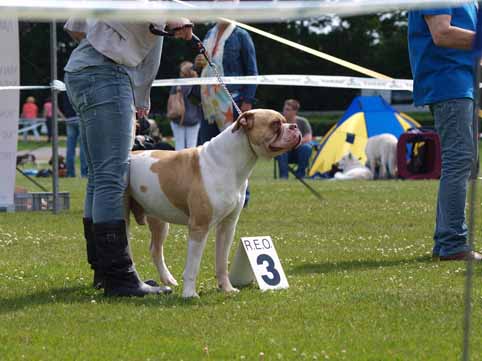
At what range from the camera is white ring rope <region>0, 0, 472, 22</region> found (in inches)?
113

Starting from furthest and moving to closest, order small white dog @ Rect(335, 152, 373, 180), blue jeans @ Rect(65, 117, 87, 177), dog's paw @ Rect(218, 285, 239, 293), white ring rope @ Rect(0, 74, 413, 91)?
1. small white dog @ Rect(335, 152, 373, 180)
2. blue jeans @ Rect(65, 117, 87, 177)
3. white ring rope @ Rect(0, 74, 413, 91)
4. dog's paw @ Rect(218, 285, 239, 293)

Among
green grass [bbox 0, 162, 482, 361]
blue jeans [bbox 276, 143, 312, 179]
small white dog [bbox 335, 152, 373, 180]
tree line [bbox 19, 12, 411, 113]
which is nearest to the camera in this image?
green grass [bbox 0, 162, 482, 361]

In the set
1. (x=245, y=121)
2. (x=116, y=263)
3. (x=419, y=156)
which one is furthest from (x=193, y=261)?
(x=419, y=156)

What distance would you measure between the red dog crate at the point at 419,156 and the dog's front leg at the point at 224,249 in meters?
10.5

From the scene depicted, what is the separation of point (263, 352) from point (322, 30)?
53223mm


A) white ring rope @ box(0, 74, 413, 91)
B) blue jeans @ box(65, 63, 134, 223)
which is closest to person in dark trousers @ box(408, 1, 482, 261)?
blue jeans @ box(65, 63, 134, 223)

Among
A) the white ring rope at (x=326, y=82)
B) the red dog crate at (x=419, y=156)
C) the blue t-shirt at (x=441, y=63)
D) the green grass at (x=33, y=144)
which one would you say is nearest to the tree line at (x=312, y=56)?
the green grass at (x=33, y=144)

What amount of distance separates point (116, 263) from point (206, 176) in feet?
2.21

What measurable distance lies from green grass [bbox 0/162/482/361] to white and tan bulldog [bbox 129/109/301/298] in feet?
1.24

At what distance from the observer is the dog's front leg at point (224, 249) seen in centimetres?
540

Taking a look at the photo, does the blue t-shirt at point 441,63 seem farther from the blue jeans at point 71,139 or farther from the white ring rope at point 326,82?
the blue jeans at point 71,139

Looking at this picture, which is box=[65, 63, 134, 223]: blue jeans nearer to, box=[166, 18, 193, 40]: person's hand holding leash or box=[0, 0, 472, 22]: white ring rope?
box=[166, 18, 193, 40]: person's hand holding leash

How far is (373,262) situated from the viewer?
6.48m

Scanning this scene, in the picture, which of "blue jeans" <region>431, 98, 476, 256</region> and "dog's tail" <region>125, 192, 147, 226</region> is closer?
Answer: "dog's tail" <region>125, 192, 147, 226</region>
